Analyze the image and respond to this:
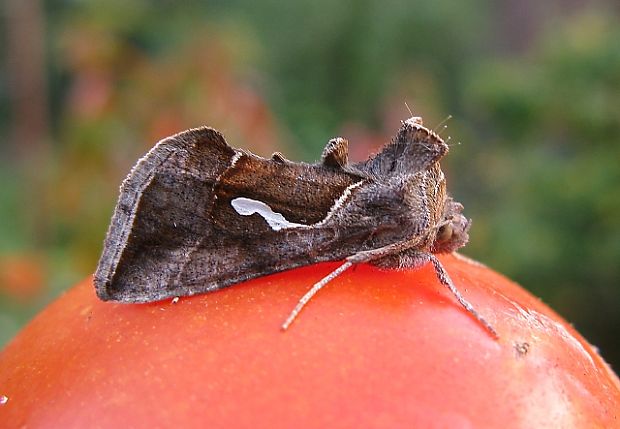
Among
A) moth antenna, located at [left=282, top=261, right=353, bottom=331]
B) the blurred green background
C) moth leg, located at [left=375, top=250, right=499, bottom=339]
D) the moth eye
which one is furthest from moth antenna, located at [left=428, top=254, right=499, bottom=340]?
the blurred green background

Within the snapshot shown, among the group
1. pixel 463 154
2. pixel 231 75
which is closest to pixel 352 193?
pixel 231 75

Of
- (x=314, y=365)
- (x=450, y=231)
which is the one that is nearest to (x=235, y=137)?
(x=450, y=231)

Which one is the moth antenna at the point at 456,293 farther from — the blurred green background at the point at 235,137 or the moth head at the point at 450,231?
the blurred green background at the point at 235,137

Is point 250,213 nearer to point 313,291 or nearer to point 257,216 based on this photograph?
point 257,216

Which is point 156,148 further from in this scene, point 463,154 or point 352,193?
point 463,154

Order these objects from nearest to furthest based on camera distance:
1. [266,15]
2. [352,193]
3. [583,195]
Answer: [352,193] → [583,195] → [266,15]

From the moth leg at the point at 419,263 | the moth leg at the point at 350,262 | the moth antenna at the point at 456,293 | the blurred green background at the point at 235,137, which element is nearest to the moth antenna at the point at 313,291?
the moth leg at the point at 350,262

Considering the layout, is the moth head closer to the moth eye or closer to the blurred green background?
the moth eye
